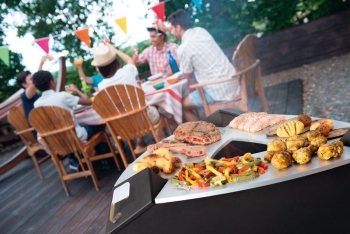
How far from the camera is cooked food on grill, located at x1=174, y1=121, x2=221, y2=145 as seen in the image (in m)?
1.68

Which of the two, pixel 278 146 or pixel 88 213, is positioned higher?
pixel 278 146

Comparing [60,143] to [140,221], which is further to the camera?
[60,143]

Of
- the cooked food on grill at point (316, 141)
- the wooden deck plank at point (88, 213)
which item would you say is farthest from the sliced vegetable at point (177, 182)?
the wooden deck plank at point (88, 213)

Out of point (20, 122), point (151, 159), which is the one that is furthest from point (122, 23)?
point (151, 159)

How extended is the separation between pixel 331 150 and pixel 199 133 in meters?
0.72

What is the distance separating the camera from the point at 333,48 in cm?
620

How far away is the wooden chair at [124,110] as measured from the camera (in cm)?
305

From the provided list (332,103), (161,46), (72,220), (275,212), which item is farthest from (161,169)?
(161,46)

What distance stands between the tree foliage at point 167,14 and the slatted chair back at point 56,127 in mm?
3408

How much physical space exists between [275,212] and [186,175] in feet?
1.19

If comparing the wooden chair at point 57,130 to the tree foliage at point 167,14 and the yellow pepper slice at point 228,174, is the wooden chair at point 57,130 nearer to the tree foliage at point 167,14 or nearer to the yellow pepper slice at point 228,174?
the yellow pepper slice at point 228,174

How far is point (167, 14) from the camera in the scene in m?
6.62

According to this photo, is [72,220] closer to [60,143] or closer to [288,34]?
[60,143]

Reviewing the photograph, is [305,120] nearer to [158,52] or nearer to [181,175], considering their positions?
[181,175]
